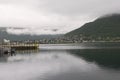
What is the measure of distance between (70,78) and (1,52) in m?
77.5

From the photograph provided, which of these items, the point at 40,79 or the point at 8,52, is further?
the point at 8,52

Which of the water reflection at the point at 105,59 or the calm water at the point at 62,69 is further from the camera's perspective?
the water reflection at the point at 105,59

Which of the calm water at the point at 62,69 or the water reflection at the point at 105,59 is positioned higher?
the water reflection at the point at 105,59

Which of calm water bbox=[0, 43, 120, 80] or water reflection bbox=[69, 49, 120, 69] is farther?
water reflection bbox=[69, 49, 120, 69]

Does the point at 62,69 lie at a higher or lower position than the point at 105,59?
lower

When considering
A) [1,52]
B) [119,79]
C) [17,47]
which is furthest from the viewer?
[17,47]

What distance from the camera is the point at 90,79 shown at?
141 feet

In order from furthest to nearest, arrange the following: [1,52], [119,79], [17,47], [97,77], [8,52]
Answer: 1. [17,47]
2. [8,52]
3. [1,52]
4. [97,77]
5. [119,79]

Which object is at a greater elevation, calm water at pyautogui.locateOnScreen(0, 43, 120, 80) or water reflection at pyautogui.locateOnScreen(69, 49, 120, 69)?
water reflection at pyautogui.locateOnScreen(69, 49, 120, 69)

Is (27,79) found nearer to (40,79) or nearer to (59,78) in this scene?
(40,79)

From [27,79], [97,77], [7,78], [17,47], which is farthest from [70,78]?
[17,47]

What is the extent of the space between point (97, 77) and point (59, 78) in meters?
7.06

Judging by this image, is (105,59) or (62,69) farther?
(105,59)

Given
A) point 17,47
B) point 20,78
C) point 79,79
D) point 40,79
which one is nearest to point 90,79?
point 79,79
